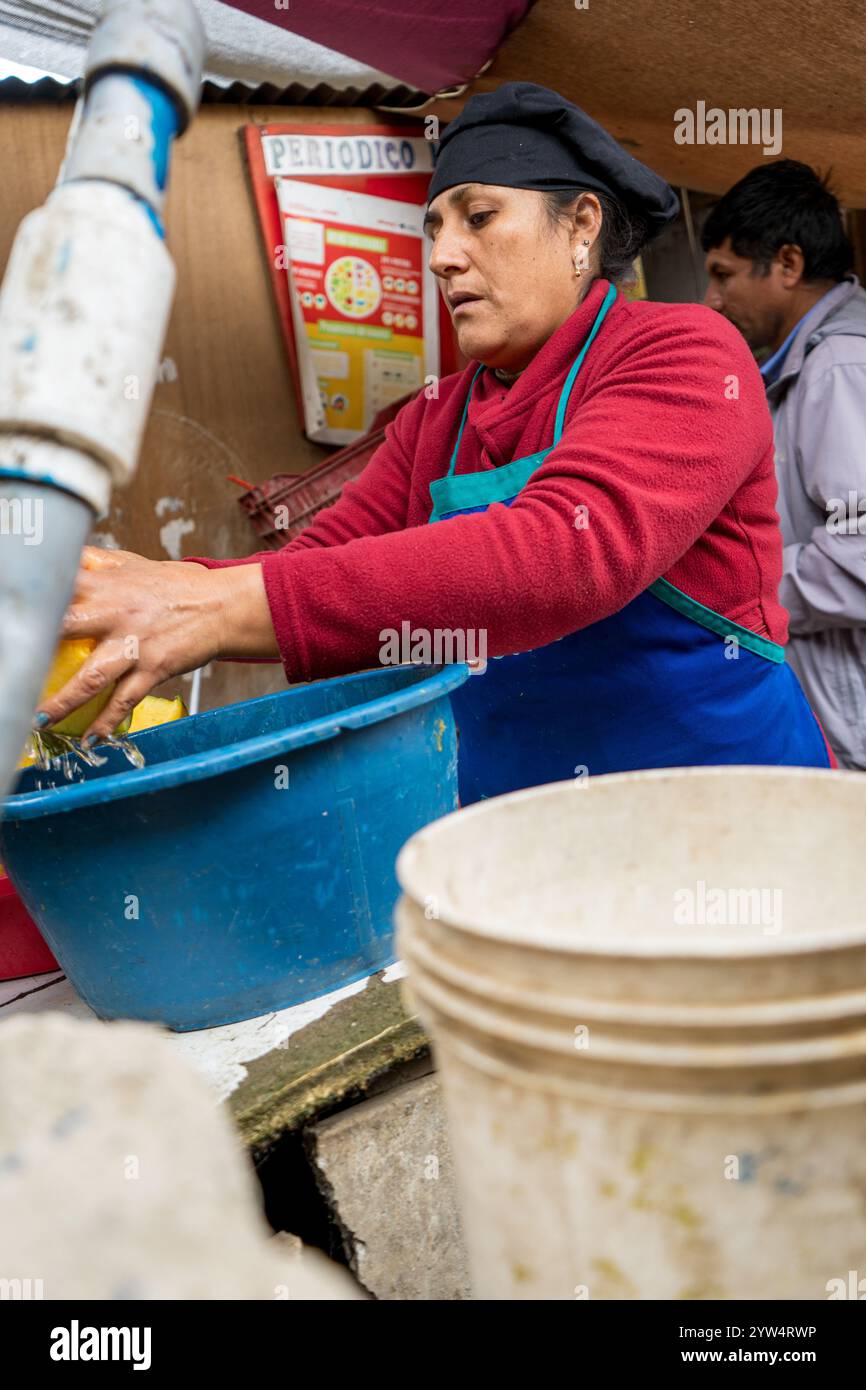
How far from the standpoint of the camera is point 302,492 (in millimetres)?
4043

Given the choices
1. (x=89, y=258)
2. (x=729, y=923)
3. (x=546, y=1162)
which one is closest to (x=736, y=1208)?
(x=546, y=1162)

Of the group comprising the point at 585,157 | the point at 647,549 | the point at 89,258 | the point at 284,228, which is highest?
the point at 284,228

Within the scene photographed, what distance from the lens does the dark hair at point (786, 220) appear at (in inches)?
145

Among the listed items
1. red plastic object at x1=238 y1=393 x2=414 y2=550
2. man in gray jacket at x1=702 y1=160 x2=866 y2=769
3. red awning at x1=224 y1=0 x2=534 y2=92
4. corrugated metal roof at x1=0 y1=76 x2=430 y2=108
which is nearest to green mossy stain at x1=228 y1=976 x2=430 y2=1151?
man in gray jacket at x1=702 y1=160 x2=866 y2=769

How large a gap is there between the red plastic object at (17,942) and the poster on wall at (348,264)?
2.57m

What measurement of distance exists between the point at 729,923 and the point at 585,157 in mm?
1543

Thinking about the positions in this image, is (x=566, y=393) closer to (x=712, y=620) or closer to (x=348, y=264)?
(x=712, y=620)

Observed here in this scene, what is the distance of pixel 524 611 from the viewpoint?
62.7 inches

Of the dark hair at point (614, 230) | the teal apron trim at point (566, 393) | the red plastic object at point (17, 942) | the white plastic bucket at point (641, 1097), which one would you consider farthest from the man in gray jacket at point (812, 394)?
the white plastic bucket at point (641, 1097)

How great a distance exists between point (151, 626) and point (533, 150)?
125cm

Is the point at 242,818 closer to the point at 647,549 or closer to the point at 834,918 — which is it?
the point at 647,549

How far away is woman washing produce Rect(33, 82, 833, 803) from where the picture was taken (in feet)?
5.08
